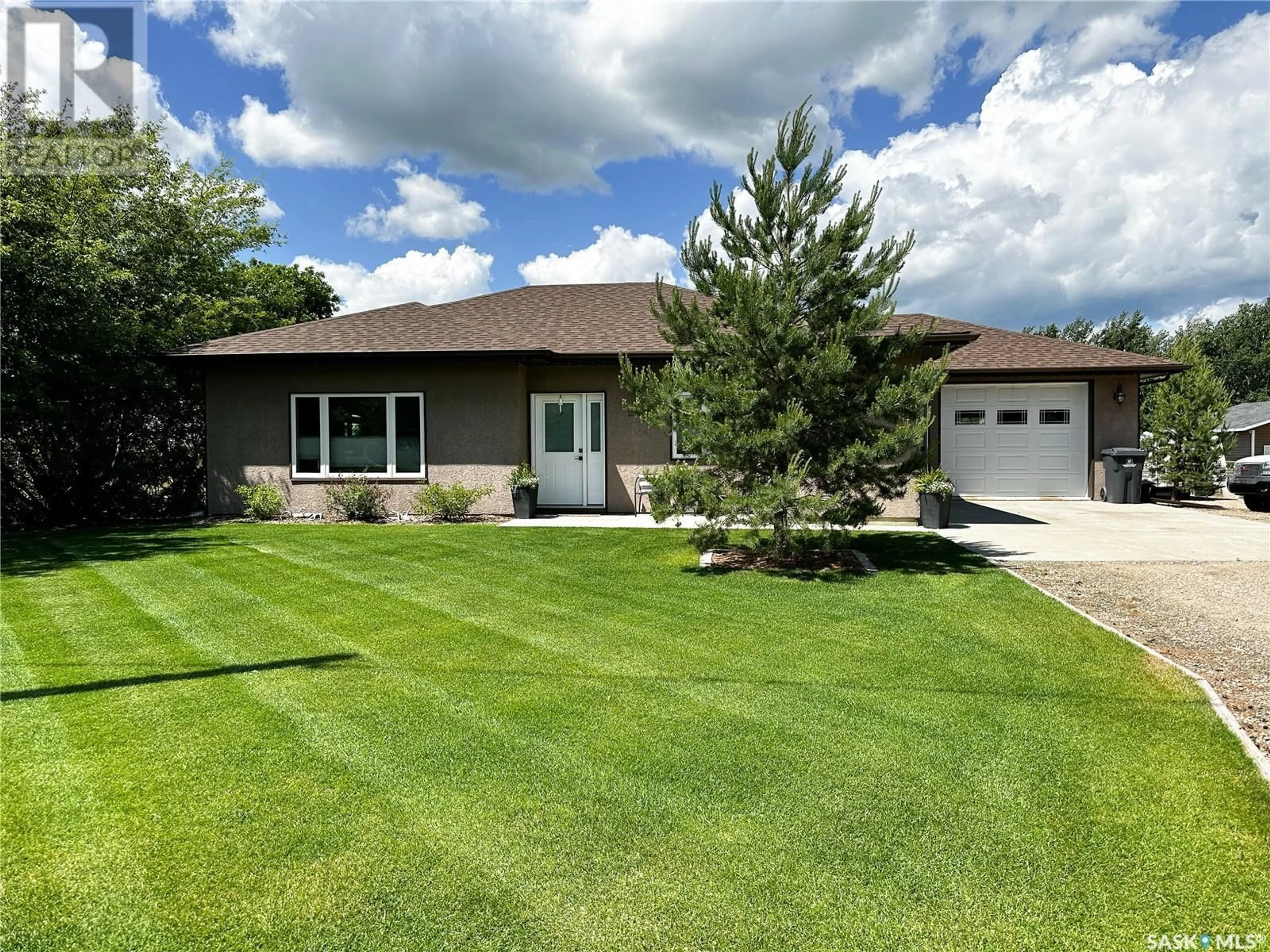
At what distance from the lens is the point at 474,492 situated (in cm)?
1180

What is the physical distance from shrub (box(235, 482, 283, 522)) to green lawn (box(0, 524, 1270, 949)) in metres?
6.54

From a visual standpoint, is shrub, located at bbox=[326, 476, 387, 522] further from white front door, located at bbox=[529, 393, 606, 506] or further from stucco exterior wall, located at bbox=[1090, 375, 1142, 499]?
stucco exterior wall, located at bbox=[1090, 375, 1142, 499]

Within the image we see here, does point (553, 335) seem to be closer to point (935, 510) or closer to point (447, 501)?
point (447, 501)

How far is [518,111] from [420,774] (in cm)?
1276

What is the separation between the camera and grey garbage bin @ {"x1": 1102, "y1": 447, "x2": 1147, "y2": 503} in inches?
551

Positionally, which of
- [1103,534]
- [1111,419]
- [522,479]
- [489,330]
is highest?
[489,330]

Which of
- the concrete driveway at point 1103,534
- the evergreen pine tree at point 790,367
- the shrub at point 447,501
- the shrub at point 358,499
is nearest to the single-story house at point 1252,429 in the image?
the concrete driveway at point 1103,534

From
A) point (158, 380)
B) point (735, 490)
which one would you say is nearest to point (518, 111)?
point (158, 380)

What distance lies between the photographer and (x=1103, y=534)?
10016 millimetres

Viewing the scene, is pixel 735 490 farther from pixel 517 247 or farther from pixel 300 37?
pixel 517 247

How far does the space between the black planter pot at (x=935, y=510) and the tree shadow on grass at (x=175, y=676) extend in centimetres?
925

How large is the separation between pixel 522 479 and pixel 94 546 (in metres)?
6.00

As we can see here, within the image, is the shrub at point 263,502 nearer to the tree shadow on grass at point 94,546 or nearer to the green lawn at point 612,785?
the tree shadow on grass at point 94,546

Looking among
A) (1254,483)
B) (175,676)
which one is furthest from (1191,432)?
(175,676)
